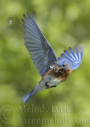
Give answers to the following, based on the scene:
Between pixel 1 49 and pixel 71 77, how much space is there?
113 centimetres

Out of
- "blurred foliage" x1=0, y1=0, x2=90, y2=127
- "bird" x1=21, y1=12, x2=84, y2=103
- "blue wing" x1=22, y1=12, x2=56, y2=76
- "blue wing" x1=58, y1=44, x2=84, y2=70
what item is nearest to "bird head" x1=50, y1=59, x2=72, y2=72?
"bird" x1=21, y1=12, x2=84, y2=103

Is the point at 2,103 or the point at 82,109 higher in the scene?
the point at 2,103

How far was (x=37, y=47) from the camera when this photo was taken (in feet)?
9.34

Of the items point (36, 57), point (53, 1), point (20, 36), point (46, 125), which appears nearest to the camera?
point (36, 57)

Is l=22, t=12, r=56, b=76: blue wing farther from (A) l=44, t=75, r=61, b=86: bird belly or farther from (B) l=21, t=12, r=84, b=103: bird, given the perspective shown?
(A) l=44, t=75, r=61, b=86: bird belly

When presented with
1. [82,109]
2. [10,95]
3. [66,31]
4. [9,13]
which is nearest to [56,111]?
[82,109]

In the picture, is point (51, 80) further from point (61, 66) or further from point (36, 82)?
point (36, 82)

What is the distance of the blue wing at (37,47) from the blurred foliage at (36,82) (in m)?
0.67

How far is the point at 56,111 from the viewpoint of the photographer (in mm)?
3514

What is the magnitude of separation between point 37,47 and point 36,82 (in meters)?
0.79

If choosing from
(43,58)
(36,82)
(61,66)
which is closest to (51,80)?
(61,66)

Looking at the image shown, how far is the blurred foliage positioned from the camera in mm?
3486

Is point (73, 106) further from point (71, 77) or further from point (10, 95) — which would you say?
point (10, 95)

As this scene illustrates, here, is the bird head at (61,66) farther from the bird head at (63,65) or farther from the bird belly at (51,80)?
the bird belly at (51,80)
